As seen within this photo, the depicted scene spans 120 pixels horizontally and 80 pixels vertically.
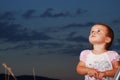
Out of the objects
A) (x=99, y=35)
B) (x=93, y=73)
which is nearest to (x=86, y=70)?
(x=93, y=73)

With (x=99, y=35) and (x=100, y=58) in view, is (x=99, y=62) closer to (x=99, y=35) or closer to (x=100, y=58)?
(x=100, y=58)

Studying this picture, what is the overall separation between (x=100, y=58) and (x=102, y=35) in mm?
113

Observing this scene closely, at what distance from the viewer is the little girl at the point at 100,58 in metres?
1.17

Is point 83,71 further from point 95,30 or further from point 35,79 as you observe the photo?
point 35,79

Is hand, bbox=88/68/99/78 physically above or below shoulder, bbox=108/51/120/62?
below

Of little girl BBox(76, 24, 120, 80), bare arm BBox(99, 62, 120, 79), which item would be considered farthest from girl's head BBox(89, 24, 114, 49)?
bare arm BBox(99, 62, 120, 79)

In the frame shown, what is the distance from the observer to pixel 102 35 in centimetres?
121

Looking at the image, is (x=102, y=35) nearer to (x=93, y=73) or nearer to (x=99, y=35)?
(x=99, y=35)

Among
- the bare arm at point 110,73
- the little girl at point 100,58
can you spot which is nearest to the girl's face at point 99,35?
the little girl at point 100,58

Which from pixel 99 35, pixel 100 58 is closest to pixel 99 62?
pixel 100 58

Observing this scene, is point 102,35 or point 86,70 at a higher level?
point 102,35

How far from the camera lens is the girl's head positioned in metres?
1.21

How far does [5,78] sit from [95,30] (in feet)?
2.15

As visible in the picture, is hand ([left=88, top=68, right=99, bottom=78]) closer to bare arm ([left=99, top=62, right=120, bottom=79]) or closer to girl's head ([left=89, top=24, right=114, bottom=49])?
bare arm ([left=99, top=62, right=120, bottom=79])
